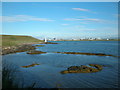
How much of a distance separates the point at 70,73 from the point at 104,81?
494 cm

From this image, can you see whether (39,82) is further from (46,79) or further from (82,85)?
(82,85)

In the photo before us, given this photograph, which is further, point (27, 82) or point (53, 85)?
point (27, 82)

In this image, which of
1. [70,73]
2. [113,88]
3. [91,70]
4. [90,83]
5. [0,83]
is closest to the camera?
[0,83]

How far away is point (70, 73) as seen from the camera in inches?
734

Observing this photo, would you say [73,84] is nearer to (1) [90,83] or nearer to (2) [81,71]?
(1) [90,83]

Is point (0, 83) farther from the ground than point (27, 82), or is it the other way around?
point (0, 83)

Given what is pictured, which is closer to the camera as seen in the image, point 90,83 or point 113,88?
point 113,88

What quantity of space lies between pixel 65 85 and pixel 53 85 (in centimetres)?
126

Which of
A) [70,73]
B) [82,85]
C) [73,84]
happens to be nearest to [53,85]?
[73,84]

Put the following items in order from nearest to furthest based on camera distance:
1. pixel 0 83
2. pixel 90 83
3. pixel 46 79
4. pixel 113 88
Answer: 1. pixel 0 83
2. pixel 113 88
3. pixel 90 83
4. pixel 46 79

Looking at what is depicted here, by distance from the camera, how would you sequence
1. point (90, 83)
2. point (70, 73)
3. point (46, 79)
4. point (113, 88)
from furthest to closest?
point (70, 73), point (46, 79), point (90, 83), point (113, 88)

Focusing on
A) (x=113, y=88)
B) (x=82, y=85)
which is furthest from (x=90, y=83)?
(x=113, y=88)

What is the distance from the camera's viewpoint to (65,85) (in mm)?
13828

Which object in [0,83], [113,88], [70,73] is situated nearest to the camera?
[0,83]
